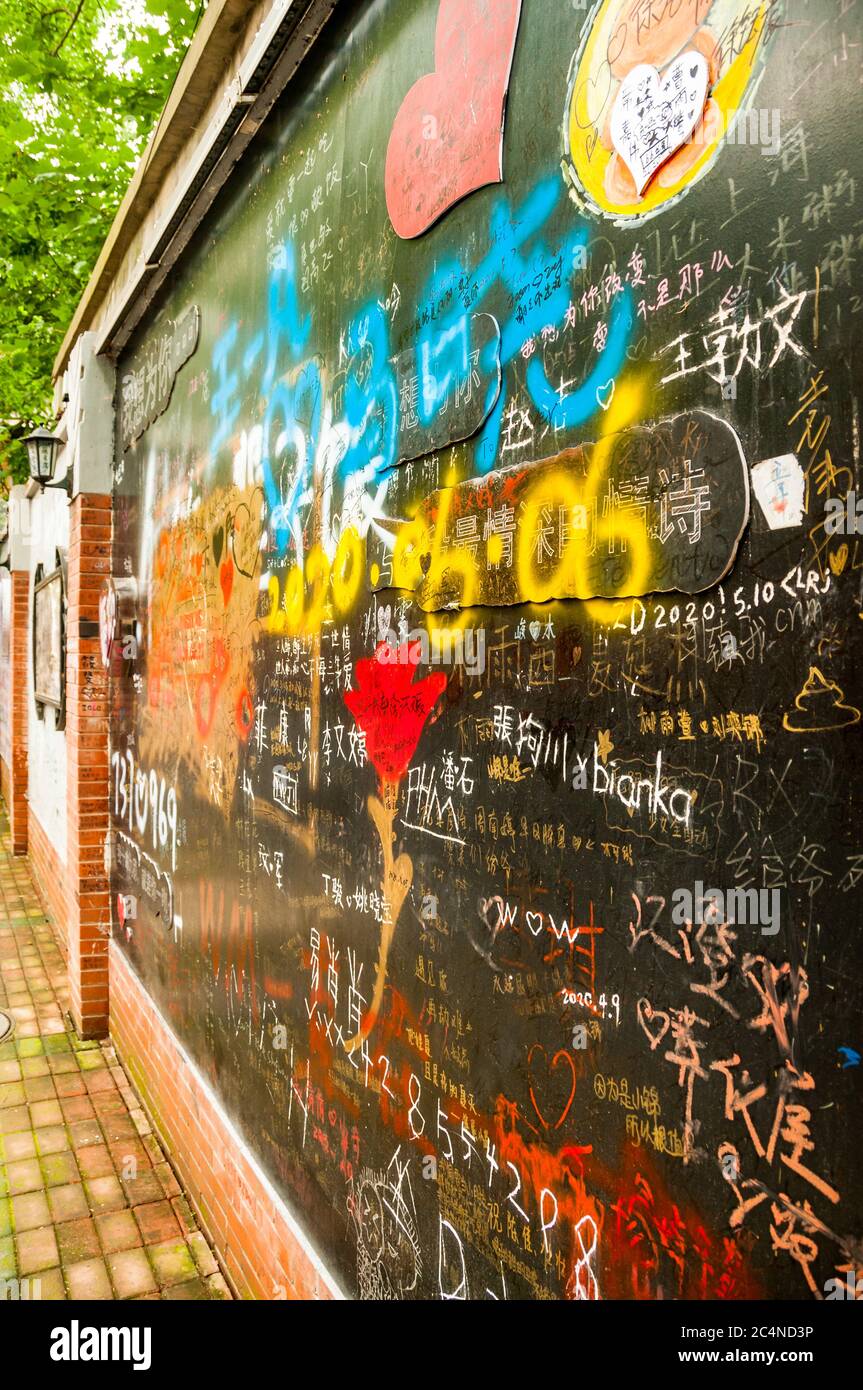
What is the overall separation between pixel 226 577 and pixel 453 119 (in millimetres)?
1956

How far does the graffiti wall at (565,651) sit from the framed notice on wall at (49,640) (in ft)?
15.5

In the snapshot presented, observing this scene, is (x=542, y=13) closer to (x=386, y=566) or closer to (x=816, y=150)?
(x=816, y=150)

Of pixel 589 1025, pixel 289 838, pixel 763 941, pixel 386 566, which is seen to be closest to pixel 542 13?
pixel 386 566

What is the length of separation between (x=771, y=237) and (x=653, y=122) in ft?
1.20

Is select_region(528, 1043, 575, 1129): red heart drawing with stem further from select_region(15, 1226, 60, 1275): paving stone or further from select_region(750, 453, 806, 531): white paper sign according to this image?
select_region(15, 1226, 60, 1275): paving stone

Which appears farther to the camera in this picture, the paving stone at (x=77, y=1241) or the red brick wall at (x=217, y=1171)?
the paving stone at (x=77, y=1241)

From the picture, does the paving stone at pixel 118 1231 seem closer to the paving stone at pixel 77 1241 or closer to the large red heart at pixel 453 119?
the paving stone at pixel 77 1241

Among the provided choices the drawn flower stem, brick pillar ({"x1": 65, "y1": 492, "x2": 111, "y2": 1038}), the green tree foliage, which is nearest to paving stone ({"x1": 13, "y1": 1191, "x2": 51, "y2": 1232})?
brick pillar ({"x1": 65, "y1": 492, "x2": 111, "y2": 1038})

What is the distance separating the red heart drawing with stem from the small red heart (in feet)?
7.69

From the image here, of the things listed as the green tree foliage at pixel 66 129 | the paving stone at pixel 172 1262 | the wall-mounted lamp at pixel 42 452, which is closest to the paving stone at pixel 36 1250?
the paving stone at pixel 172 1262

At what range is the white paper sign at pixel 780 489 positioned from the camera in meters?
1.17

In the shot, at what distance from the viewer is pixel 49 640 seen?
8047 mm

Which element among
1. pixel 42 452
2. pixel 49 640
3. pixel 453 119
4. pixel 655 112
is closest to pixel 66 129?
pixel 42 452

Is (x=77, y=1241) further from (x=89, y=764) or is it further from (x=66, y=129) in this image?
(x=66, y=129)
